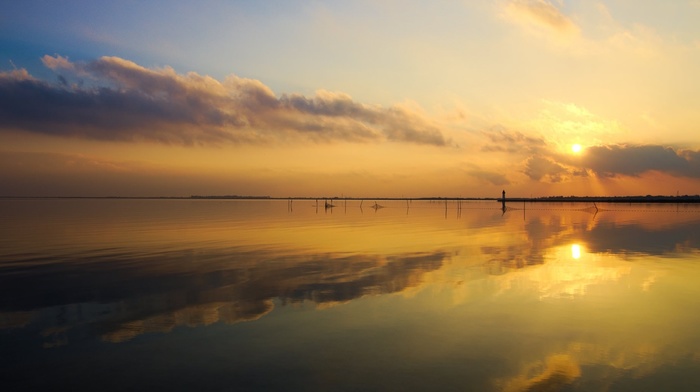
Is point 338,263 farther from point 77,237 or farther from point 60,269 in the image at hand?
point 77,237

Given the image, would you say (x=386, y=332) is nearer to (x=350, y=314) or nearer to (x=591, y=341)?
(x=350, y=314)

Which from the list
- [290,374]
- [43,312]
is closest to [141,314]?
[43,312]

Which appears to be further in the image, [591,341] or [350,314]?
[350,314]

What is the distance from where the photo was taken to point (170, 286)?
1861cm

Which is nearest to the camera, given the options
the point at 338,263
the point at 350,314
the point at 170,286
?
the point at 350,314

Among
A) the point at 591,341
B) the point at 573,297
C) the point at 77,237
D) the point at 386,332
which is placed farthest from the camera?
the point at 77,237

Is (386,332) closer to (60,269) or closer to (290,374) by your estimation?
(290,374)

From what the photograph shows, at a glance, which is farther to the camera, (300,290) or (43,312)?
(300,290)

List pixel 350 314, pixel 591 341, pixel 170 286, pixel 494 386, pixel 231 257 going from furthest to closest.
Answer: pixel 231 257, pixel 170 286, pixel 350 314, pixel 591 341, pixel 494 386

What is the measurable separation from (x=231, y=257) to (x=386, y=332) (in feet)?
55.4

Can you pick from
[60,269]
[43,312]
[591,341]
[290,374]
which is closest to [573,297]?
[591,341]

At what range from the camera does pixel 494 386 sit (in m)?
9.05

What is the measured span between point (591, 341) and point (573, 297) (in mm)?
5517

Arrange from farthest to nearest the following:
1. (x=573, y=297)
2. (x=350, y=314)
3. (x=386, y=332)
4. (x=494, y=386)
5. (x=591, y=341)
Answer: (x=573, y=297) < (x=350, y=314) < (x=386, y=332) < (x=591, y=341) < (x=494, y=386)
